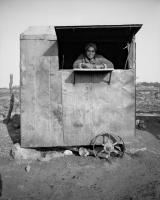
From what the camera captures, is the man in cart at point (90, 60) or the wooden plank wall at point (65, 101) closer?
the wooden plank wall at point (65, 101)

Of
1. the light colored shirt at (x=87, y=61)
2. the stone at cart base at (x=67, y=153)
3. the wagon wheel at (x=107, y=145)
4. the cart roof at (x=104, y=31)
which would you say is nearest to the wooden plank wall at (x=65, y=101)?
the wagon wheel at (x=107, y=145)

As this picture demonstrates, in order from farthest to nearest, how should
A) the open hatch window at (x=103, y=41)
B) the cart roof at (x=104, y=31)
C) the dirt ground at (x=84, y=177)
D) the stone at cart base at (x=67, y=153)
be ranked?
the stone at cart base at (x=67, y=153)
the open hatch window at (x=103, y=41)
the cart roof at (x=104, y=31)
the dirt ground at (x=84, y=177)

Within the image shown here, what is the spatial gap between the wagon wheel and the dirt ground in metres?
0.25

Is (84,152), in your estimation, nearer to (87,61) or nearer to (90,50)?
(87,61)

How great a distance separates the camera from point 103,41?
8.07 m

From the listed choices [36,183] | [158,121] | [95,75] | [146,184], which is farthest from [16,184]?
[158,121]

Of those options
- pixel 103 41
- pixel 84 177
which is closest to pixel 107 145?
pixel 84 177

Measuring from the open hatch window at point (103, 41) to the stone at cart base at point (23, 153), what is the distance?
3.29 metres

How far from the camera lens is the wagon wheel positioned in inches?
261

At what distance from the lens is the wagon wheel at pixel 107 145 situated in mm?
6629

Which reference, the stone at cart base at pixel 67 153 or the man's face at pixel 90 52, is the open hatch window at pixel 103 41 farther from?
the stone at cart base at pixel 67 153

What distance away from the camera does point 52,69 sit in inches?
262

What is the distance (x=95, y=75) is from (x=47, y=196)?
3684 millimetres

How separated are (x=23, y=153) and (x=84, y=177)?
86.3 inches
